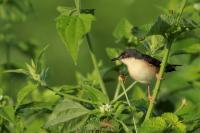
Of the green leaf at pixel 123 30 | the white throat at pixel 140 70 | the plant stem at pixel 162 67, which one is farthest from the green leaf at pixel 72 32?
the green leaf at pixel 123 30

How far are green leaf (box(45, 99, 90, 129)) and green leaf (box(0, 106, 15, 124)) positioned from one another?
32 centimetres

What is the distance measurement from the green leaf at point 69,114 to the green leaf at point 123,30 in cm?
122

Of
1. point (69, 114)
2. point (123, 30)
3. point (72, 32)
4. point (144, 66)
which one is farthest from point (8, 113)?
point (144, 66)

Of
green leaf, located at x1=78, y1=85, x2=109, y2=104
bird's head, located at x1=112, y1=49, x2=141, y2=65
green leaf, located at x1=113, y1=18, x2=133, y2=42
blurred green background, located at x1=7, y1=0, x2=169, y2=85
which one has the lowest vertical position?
blurred green background, located at x1=7, y1=0, x2=169, y2=85

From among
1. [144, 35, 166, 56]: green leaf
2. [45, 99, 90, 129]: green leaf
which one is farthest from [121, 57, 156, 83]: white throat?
[45, 99, 90, 129]: green leaf

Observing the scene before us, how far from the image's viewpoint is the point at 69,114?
15.4ft

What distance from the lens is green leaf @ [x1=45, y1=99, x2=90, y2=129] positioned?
4.67 metres

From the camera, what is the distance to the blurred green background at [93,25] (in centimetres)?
1477

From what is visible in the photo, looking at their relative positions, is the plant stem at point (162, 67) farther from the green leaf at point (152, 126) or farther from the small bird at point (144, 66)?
the small bird at point (144, 66)

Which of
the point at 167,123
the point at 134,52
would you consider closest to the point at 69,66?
the point at 134,52

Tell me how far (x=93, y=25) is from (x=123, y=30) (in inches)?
396

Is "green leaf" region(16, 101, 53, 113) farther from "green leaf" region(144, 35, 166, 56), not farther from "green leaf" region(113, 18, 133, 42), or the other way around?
"green leaf" region(113, 18, 133, 42)

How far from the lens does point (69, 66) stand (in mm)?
15117

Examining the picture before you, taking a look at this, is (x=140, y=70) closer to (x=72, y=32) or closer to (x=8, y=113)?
(x=8, y=113)
